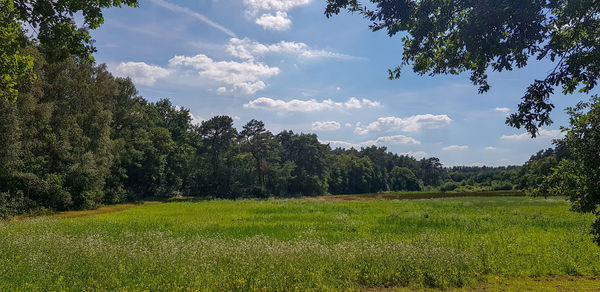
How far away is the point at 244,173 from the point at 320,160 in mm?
30520

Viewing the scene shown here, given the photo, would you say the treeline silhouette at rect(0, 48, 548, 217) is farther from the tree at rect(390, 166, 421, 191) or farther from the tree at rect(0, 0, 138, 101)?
the tree at rect(390, 166, 421, 191)

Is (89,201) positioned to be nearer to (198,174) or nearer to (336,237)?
(198,174)

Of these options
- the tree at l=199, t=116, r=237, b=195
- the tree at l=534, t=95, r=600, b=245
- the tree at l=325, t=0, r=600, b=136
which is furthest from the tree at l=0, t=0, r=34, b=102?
the tree at l=199, t=116, r=237, b=195

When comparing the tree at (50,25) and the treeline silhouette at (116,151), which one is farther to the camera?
the treeline silhouette at (116,151)

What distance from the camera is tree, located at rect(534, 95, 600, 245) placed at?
251 inches

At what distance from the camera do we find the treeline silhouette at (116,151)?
3538 centimetres

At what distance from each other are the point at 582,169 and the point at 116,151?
60592 millimetres

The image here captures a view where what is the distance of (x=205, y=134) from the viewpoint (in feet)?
276

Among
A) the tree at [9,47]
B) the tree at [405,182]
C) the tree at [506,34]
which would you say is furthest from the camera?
the tree at [405,182]

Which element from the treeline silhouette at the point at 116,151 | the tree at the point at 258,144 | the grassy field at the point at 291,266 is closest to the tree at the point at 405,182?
the treeline silhouette at the point at 116,151

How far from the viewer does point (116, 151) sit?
5362 cm

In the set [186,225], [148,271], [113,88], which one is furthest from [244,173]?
[148,271]

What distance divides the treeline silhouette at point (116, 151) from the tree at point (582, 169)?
15700 millimetres

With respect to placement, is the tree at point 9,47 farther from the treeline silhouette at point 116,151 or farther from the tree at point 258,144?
the tree at point 258,144
